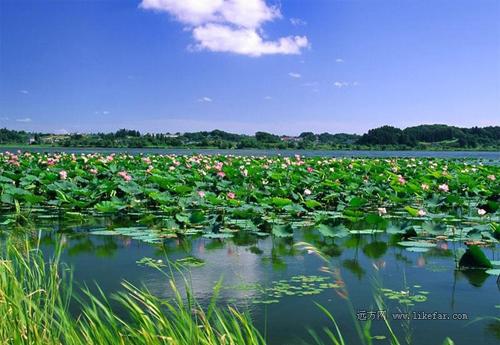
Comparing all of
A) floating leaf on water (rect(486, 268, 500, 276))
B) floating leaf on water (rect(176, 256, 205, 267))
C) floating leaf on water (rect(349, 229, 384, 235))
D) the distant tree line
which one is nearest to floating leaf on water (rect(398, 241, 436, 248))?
floating leaf on water (rect(349, 229, 384, 235))

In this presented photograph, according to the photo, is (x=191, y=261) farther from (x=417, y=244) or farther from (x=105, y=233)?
(x=417, y=244)

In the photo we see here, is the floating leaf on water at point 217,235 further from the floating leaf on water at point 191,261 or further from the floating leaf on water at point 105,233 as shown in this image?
the floating leaf on water at point 105,233

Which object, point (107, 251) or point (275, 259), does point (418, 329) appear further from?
point (107, 251)

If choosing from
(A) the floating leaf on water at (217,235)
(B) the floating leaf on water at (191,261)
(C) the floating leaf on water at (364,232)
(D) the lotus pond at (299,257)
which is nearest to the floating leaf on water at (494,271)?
(D) the lotus pond at (299,257)

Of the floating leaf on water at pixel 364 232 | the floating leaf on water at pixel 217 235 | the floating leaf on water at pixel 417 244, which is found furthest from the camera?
the floating leaf on water at pixel 364 232

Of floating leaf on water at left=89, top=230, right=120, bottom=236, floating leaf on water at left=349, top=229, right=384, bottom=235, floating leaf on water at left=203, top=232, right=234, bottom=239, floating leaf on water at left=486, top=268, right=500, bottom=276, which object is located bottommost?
floating leaf on water at left=89, top=230, right=120, bottom=236

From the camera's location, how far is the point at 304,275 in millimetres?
4078

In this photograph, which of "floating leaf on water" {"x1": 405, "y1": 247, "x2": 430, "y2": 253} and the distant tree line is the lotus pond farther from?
the distant tree line

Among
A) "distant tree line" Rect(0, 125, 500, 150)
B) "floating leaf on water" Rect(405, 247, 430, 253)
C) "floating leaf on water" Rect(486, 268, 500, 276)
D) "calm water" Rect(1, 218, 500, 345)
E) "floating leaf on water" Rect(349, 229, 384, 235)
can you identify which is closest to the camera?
"calm water" Rect(1, 218, 500, 345)

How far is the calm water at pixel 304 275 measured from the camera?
303 centimetres

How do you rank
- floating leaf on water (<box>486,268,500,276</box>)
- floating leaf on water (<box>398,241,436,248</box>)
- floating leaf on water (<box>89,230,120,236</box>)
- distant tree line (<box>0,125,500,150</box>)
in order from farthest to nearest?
distant tree line (<box>0,125,500,150</box>), floating leaf on water (<box>89,230,120,236</box>), floating leaf on water (<box>398,241,436,248</box>), floating leaf on water (<box>486,268,500,276</box>)

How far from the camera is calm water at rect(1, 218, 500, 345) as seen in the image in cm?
303

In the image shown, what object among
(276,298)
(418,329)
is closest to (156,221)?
(276,298)

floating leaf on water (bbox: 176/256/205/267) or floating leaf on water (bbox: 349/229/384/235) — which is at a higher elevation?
floating leaf on water (bbox: 349/229/384/235)
